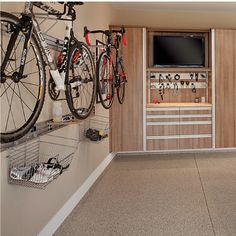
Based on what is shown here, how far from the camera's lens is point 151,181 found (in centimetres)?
441

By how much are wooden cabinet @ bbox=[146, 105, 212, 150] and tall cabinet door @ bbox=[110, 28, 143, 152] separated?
0.71 ft

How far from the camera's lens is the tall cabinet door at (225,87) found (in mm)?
6023

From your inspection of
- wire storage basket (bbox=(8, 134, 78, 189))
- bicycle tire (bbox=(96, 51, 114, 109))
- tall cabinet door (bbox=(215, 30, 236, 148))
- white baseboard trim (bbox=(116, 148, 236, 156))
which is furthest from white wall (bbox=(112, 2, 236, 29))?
wire storage basket (bbox=(8, 134, 78, 189))

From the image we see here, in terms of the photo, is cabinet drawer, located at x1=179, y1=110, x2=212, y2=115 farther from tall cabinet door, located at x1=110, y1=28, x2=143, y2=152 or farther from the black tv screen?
the black tv screen

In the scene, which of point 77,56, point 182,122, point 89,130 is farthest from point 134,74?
point 77,56

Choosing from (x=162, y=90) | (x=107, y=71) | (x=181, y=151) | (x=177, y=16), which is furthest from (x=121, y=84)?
(x=177, y=16)

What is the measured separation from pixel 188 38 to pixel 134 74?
141cm

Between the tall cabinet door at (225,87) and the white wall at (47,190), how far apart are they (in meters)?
2.49

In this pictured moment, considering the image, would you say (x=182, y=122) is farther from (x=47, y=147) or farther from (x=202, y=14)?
(x=47, y=147)

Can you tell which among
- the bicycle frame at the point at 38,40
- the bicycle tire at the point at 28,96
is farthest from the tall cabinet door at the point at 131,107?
the bicycle tire at the point at 28,96

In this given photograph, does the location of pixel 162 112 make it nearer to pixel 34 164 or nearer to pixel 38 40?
pixel 34 164

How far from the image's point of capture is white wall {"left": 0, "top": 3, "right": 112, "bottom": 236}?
2020mm

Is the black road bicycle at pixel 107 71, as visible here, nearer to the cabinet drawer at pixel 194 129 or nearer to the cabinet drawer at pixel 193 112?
the cabinet drawer at pixel 193 112

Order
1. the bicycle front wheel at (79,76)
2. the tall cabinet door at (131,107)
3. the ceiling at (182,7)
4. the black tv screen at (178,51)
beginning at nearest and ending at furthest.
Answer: the bicycle front wheel at (79,76) → the tall cabinet door at (131,107) → the black tv screen at (178,51) → the ceiling at (182,7)
